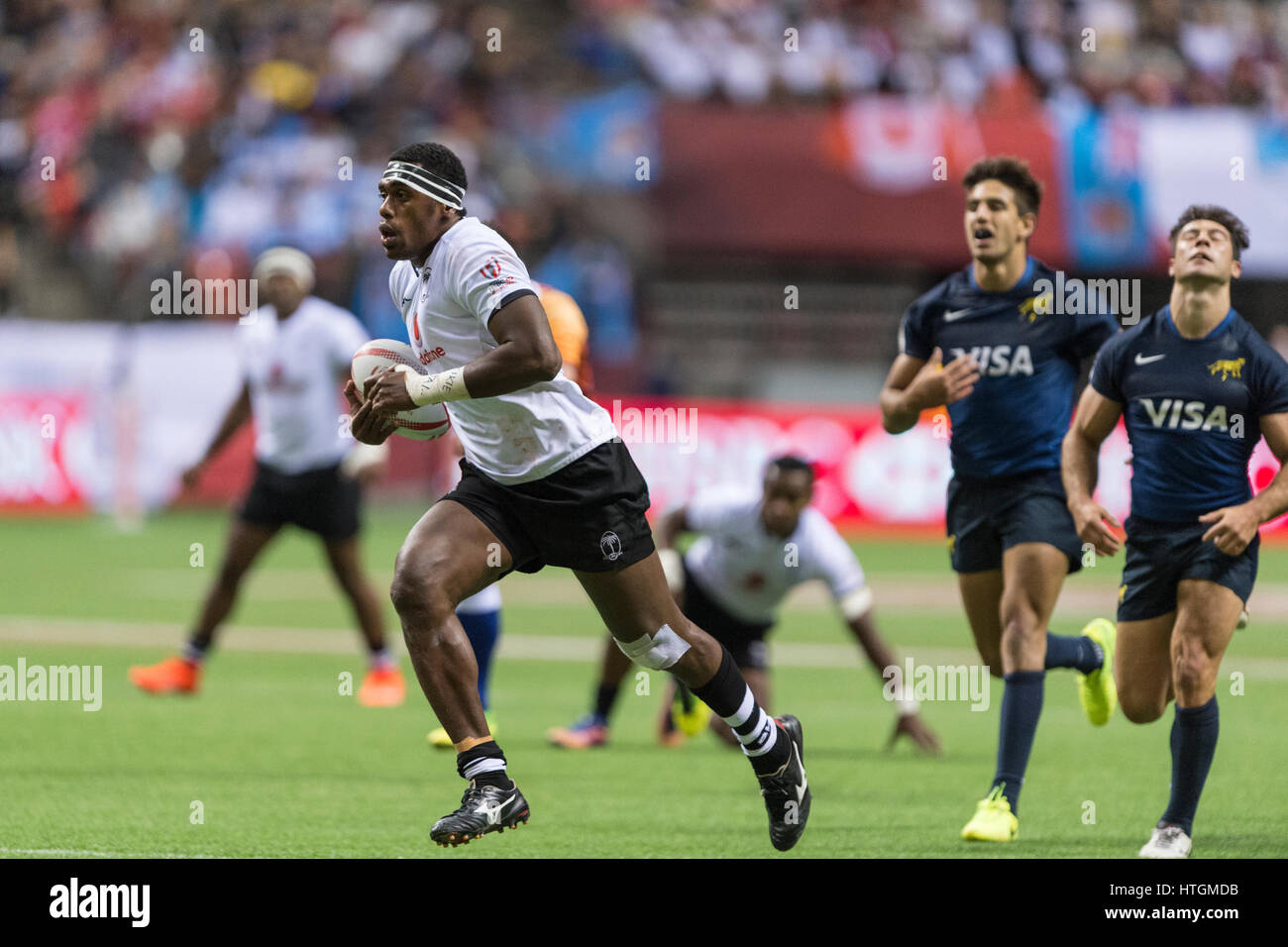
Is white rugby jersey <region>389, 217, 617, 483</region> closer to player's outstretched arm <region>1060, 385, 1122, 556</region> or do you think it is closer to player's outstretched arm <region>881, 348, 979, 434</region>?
player's outstretched arm <region>881, 348, 979, 434</region>

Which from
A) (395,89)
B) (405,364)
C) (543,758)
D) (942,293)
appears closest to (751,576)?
(543,758)

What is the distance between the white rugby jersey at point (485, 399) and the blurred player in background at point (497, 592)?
1.09 meters

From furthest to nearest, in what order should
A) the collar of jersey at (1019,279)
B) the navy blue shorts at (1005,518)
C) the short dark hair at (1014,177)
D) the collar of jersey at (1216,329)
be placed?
1. the collar of jersey at (1019,279)
2. the short dark hair at (1014,177)
3. the navy blue shorts at (1005,518)
4. the collar of jersey at (1216,329)

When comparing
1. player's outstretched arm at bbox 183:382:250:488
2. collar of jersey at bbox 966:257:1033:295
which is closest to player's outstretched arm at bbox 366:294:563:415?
collar of jersey at bbox 966:257:1033:295

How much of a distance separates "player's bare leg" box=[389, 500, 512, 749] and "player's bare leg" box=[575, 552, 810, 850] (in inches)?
17.4

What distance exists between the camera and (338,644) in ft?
50.8

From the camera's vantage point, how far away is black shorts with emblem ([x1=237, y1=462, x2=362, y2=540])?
12305 mm

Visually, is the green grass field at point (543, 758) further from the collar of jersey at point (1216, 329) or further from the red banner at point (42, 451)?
the red banner at point (42, 451)

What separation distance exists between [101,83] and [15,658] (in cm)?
1644

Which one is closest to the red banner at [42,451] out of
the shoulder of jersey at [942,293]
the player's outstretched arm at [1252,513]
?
the shoulder of jersey at [942,293]

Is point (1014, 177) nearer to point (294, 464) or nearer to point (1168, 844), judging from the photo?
point (1168, 844)

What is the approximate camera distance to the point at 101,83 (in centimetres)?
2842

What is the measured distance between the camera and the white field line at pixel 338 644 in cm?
1464

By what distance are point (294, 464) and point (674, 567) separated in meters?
3.08
